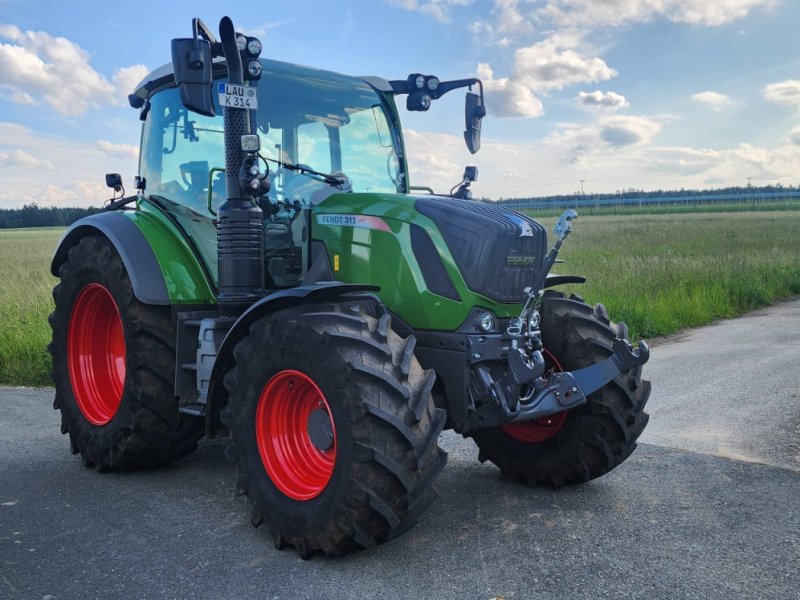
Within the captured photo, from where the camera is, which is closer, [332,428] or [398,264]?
[332,428]

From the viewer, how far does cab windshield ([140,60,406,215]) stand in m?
4.70

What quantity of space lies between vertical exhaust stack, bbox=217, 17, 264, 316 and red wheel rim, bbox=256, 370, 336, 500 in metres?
0.71

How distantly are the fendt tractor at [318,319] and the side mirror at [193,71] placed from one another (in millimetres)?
11

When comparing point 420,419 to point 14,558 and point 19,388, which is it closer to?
point 14,558

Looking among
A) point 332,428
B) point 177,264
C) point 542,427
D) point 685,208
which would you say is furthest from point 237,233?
point 685,208

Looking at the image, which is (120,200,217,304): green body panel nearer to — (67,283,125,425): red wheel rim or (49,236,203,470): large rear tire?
(49,236,203,470): large rear tire

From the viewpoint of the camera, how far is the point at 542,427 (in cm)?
471

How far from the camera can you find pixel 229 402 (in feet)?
13.0

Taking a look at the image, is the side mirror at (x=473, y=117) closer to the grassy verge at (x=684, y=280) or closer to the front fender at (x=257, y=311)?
the front fender at (x=257, y=311)

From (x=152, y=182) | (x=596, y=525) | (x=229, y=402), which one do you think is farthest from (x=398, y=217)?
(x=152, y=182)

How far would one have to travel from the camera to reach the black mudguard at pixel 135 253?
4695 millimetres

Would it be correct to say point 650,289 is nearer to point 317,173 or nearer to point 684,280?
point 684,280

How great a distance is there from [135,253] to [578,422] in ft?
9.70

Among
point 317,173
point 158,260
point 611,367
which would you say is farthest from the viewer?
point 158,260
